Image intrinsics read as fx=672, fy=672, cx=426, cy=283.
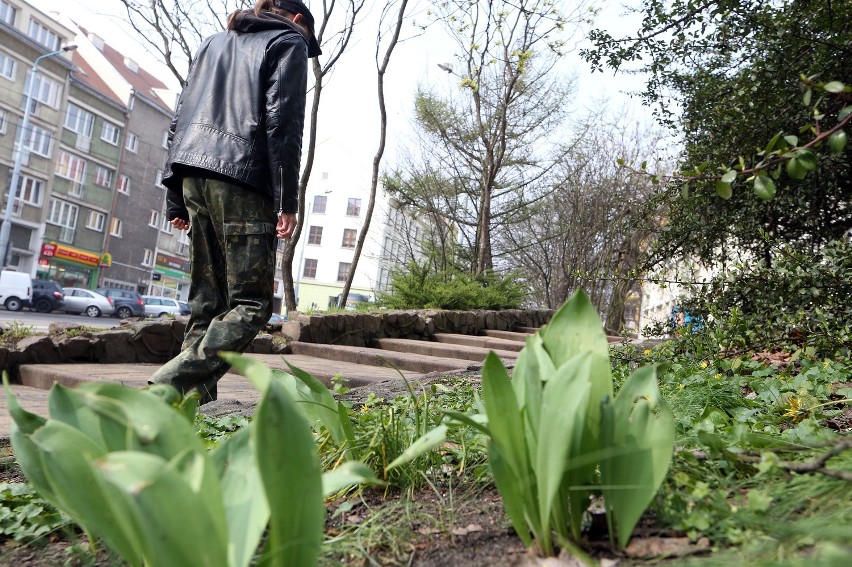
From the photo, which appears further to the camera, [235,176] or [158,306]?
[158,306]

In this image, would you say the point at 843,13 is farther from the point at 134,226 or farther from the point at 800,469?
the point at 134,226

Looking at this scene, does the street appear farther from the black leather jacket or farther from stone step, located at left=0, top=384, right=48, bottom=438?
the black leather jacket

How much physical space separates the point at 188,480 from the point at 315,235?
52.9m

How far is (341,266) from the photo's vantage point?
170 ft

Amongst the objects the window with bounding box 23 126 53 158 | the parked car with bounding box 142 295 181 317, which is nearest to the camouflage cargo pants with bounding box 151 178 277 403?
the parked car with bounding box 142 295 181 317

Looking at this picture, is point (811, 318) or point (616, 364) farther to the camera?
point (616, 364)

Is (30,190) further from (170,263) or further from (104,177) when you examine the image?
(170,263)

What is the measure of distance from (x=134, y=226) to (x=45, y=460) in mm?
45842

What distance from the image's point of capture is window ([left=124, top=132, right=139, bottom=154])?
4162 centimetres

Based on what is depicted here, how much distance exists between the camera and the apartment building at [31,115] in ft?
108

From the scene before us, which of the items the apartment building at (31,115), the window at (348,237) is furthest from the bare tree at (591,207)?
the window at (348,237)

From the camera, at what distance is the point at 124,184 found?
138ft

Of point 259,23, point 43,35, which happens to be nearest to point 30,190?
point 43,35

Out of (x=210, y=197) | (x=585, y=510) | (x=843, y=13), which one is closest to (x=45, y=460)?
(x=585, y=510)
